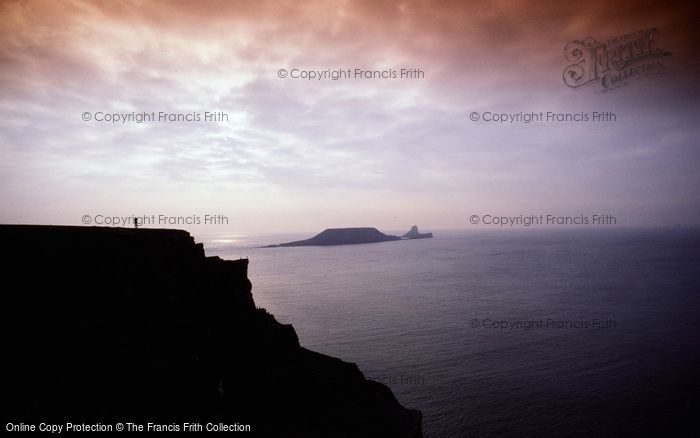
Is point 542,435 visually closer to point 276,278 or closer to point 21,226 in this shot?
point 21,226

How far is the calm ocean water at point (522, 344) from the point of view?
34.2 metres

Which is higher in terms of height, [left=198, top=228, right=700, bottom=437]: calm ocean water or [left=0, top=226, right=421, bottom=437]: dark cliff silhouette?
[left=0, top=226, right=421, bottom=437]: dark cliff silhouette

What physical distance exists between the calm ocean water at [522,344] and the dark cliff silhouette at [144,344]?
14401mm

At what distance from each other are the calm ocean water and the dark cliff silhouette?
14.4 m

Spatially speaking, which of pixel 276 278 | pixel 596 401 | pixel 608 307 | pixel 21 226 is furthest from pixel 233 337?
pixel 276 278

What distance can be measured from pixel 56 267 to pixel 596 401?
4776 cm

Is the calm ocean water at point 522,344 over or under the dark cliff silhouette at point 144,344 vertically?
under

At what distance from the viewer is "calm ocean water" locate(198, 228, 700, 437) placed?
→ 34.2 m

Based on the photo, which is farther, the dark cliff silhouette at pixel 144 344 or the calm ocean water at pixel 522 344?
the calm ocean water at pixel 522 344

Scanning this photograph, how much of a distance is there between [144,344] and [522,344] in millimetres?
53259

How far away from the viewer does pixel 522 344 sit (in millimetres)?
53406

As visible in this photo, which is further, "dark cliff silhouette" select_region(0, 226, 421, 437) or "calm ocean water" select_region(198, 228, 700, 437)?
"calm ocean water" select_region(198, 228, 700, 437)

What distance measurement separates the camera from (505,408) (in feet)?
115

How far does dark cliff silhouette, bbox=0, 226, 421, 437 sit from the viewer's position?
14711mm
